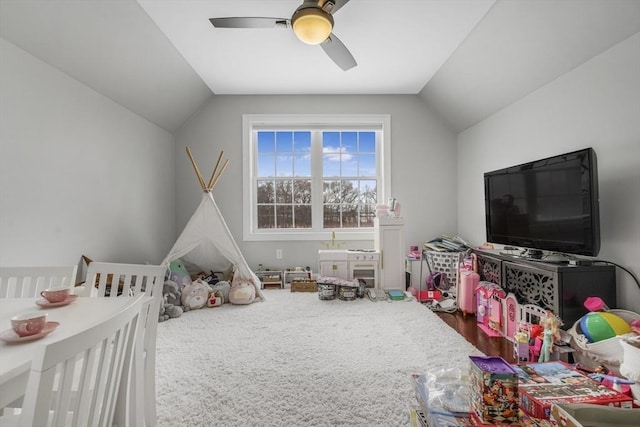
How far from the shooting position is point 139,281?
1.51m

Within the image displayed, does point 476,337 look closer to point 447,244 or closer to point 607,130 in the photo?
point 447,244

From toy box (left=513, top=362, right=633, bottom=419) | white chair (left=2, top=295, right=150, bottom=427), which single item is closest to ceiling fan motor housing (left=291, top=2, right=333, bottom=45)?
white chair (left=2, top=295, right=150, bottom=427)

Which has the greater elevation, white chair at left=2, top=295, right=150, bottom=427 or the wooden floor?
white chair at left=2, top=295, right=150, bottom=427

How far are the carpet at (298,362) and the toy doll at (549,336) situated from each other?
1.41 ft

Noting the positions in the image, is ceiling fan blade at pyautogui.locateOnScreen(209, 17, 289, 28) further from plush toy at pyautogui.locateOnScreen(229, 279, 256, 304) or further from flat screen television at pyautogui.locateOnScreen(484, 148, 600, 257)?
plush toy at pyautogui.locateOnScreen(229, 279, 256, 304)


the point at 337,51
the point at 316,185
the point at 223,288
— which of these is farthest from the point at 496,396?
the point at 316,185

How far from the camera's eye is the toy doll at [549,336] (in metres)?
1.72

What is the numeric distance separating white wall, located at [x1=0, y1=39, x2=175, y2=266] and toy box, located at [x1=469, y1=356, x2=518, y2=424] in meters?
2.68

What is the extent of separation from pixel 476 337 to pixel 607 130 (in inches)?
68.8

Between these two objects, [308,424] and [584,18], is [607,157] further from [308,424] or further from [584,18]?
[308,424]

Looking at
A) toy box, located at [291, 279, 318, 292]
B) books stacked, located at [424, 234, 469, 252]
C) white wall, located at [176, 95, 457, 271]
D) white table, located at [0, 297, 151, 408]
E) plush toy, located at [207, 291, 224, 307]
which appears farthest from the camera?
white wall, located at [176, 95, 457, 271]

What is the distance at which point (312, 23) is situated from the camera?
1.71 metres

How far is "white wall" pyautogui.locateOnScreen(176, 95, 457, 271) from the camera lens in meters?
3.88

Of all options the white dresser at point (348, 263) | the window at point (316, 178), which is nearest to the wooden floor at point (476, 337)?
the white dresser at point (348, 263)
